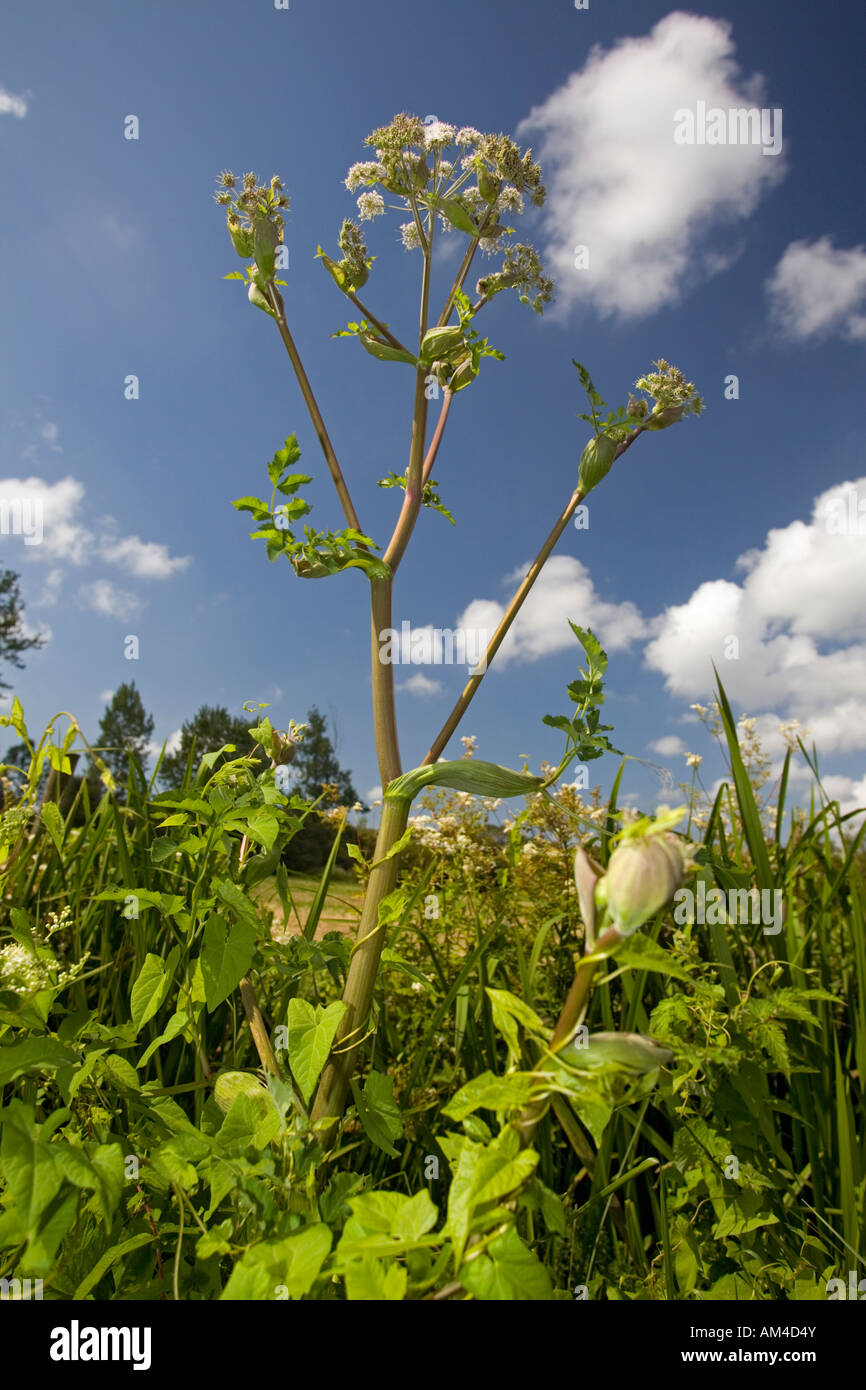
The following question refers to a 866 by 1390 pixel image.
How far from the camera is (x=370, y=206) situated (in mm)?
1499

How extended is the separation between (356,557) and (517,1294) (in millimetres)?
876

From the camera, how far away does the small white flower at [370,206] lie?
58.6 inches

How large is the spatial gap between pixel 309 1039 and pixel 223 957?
6.6 inches

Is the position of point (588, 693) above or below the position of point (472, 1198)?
above

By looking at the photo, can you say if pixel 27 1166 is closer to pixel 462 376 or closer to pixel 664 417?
pixel 462 376

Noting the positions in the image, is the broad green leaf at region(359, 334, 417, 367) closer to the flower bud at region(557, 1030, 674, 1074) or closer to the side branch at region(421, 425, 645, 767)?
the side branch at region(421, 425, 645, 767)

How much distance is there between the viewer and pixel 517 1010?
0.61 meters

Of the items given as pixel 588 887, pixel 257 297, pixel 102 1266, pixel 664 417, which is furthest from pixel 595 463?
pixel 102 1266

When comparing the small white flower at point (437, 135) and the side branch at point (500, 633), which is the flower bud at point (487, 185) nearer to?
the small white flower at point (437, 135)

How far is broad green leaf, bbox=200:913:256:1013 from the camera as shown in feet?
3.11

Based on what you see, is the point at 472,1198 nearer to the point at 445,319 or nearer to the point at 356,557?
the point at 356,557
